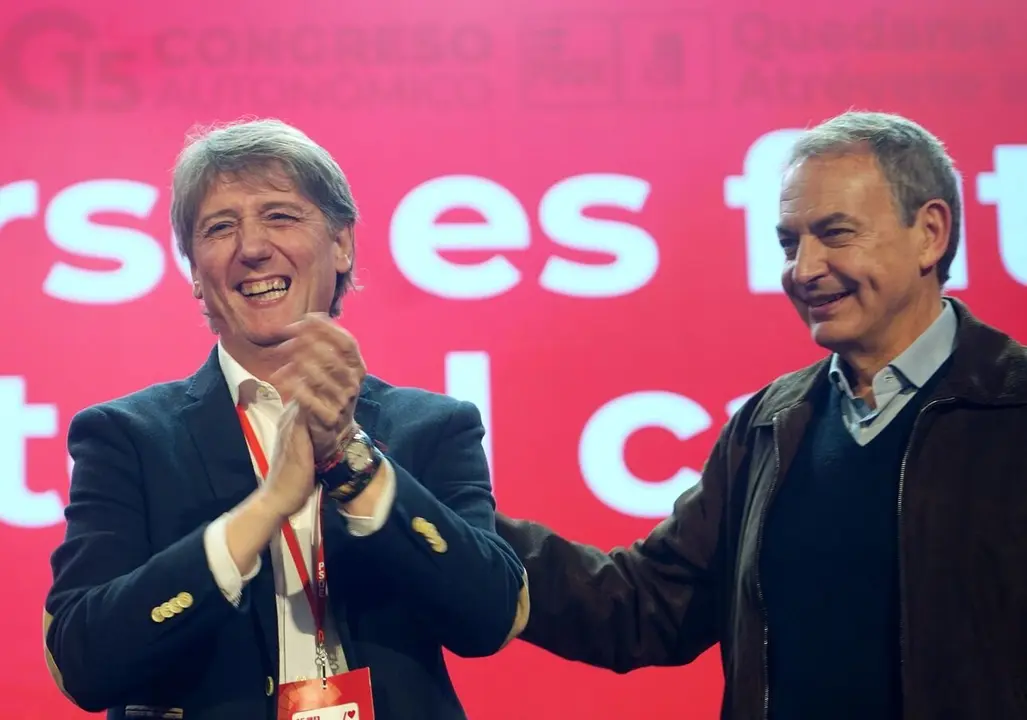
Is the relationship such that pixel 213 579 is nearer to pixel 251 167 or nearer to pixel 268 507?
pixel 268 507

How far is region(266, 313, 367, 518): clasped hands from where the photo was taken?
1476 mm

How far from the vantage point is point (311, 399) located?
1.48m

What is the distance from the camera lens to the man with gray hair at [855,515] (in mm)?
1789

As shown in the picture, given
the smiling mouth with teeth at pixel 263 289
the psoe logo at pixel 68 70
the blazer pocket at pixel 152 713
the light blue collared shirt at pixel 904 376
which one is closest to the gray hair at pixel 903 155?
the light blue collared shirt at pixel 904 376

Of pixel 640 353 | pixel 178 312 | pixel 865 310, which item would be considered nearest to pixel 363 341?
pixel 178 312

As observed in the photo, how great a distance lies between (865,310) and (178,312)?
1767 mm

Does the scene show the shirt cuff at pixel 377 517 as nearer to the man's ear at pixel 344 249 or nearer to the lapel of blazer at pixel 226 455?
the lapel of blazer at pixel 226 455

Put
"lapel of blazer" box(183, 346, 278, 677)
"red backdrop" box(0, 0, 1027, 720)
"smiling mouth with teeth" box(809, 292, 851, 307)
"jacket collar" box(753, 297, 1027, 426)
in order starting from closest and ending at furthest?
"lapel of blazer" box(183, 346, 278, 677)
"jacket collar" box(753, 297, 1027, 426)
"smiling mouth with teeth" box(809, 292, 851, 307)
"red backdrop" box(0, 0, 1027, 720)

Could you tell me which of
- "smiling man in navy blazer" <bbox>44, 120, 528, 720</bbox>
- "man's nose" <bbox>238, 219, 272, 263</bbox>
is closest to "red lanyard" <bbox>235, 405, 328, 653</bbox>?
"smiling man in navy blazer" <bbox>44, 120, 528, 720</bbox>

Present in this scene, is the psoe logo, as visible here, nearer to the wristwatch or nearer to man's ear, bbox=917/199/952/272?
the wristwatch

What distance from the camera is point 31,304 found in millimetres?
3016

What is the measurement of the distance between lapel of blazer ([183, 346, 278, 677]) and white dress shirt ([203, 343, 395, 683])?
0.07 ft

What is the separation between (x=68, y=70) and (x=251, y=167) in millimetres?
1652

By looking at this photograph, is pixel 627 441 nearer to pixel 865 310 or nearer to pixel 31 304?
pixel 865 310
